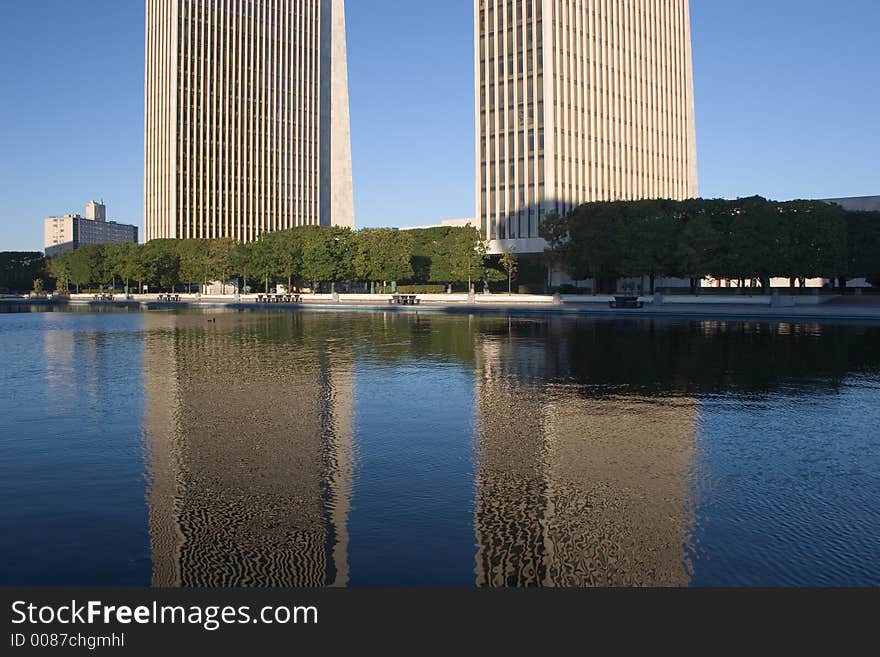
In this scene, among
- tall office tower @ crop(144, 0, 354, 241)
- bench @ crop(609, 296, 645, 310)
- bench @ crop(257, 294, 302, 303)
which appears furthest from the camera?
tall office tower @ crop(144, 0, 354, 241)

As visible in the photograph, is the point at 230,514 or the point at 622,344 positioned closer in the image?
the point at 230,514

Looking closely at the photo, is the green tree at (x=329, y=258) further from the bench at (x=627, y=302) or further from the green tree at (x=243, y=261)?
the bench at (x=627, y=302)

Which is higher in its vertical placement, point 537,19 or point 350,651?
point 537,19

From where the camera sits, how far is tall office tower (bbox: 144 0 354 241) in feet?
488

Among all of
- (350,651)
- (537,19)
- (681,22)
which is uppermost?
(681,22)

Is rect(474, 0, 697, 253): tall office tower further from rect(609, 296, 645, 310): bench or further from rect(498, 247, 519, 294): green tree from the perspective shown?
rect(609, 296, 645, 310): bench

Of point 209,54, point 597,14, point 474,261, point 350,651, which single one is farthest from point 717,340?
point 209,54

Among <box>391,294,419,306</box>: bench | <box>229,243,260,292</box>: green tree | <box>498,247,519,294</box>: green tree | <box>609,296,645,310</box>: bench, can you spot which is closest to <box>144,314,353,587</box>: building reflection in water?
<box>609,296,645,310</box>: bench

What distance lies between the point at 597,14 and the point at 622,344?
100381 mm

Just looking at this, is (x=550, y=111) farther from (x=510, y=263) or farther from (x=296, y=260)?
(x=296, y=260)

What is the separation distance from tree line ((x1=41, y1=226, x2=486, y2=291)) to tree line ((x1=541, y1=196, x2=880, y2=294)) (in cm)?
2035

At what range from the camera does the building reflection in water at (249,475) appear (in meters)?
6.43

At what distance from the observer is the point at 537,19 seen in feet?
356

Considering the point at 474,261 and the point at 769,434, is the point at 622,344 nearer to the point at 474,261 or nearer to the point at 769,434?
the point at 769,434
